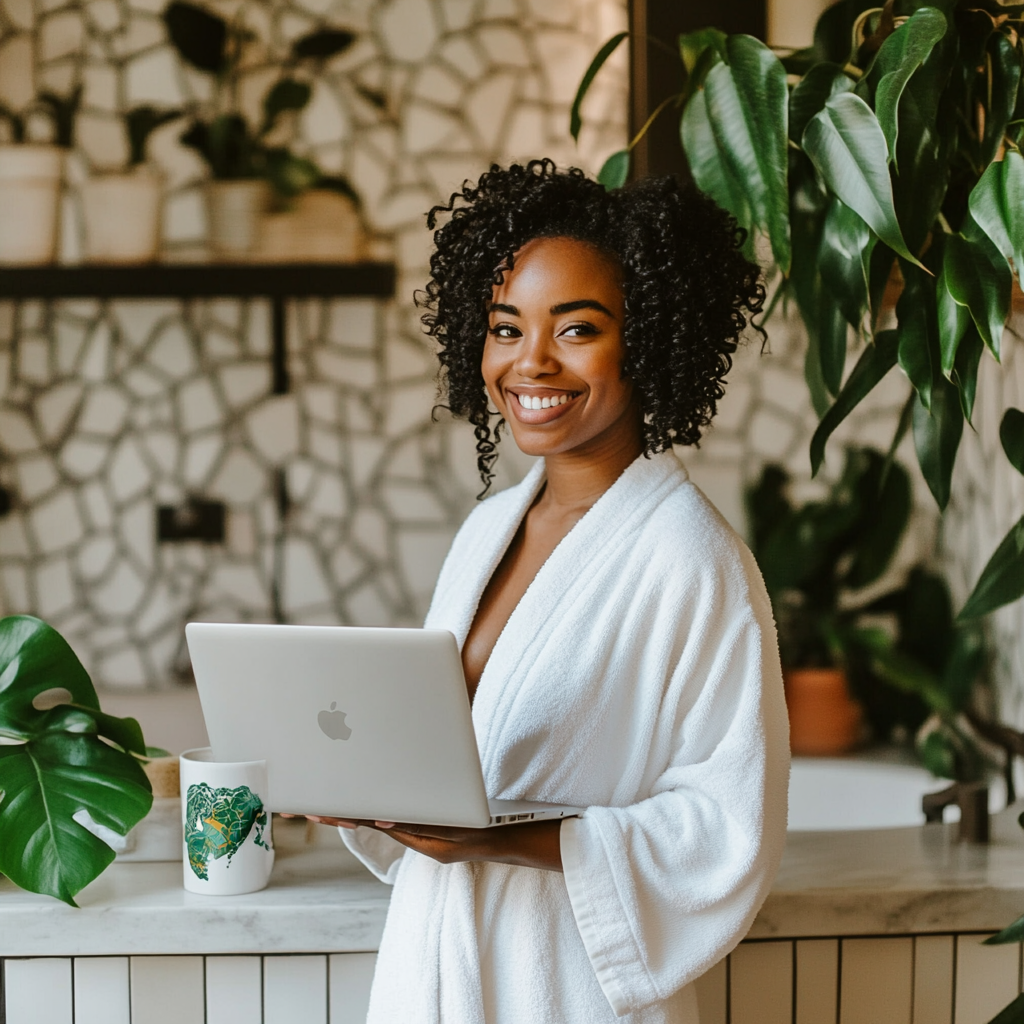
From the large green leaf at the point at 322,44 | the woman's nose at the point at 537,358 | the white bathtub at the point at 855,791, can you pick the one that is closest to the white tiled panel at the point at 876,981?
the woman's nose at the point at 537,358

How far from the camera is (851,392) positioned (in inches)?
43.1

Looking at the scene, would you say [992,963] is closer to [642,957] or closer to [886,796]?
[642,957]

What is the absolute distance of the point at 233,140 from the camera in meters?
2.53

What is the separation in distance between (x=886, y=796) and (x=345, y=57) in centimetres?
196

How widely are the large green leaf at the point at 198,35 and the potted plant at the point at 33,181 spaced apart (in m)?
0.25

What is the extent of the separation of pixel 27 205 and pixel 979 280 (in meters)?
2.14

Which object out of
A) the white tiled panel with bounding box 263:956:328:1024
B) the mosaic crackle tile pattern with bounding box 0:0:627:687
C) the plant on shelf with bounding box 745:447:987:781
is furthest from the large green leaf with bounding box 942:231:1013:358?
the mosaic crackle tile pattern with bounding box 0:0:627:687

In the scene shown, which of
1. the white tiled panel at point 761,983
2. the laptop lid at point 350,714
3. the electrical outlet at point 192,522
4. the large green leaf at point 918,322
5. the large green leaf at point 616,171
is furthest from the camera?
the electrical outlet at point 192,522

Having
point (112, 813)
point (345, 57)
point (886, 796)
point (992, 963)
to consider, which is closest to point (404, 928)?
point (112, 813)

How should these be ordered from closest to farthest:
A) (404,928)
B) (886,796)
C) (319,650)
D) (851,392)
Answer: (319,650) → (404,928) → (851,392) → (886,796)

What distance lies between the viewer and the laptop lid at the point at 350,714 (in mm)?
846

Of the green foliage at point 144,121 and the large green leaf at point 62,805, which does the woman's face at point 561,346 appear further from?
the green foliage at point 144,121

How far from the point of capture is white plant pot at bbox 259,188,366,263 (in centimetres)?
252

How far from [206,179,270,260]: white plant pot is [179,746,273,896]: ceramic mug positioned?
1.62 m
